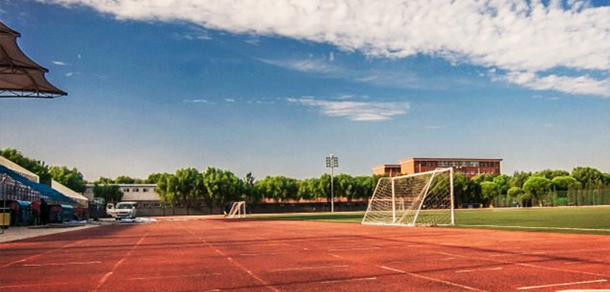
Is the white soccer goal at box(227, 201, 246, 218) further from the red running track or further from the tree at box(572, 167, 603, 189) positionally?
the tree at box(572, 167, 603, 189)

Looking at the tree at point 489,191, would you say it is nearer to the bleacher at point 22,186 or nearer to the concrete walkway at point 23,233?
the bleacher at point 22,186

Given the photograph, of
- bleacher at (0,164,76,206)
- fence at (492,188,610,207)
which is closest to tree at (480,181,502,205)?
fence at (492,188,610,207)

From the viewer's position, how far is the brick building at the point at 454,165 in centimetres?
14873

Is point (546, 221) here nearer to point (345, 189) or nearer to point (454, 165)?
point (345, 189)

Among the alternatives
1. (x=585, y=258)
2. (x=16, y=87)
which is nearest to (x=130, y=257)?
(x=585, y=258)

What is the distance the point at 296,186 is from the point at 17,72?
85.5m

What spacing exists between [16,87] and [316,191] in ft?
270

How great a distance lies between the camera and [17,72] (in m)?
28.3

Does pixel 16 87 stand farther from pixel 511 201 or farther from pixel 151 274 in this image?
pixel 511 201

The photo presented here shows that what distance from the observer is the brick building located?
14873cm

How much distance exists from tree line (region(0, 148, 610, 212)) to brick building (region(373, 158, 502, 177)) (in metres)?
28.9

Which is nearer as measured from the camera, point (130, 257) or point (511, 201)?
point (130, 257)

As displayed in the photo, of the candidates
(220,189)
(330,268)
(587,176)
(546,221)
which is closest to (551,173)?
(587,176)

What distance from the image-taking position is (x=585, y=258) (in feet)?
38.4
